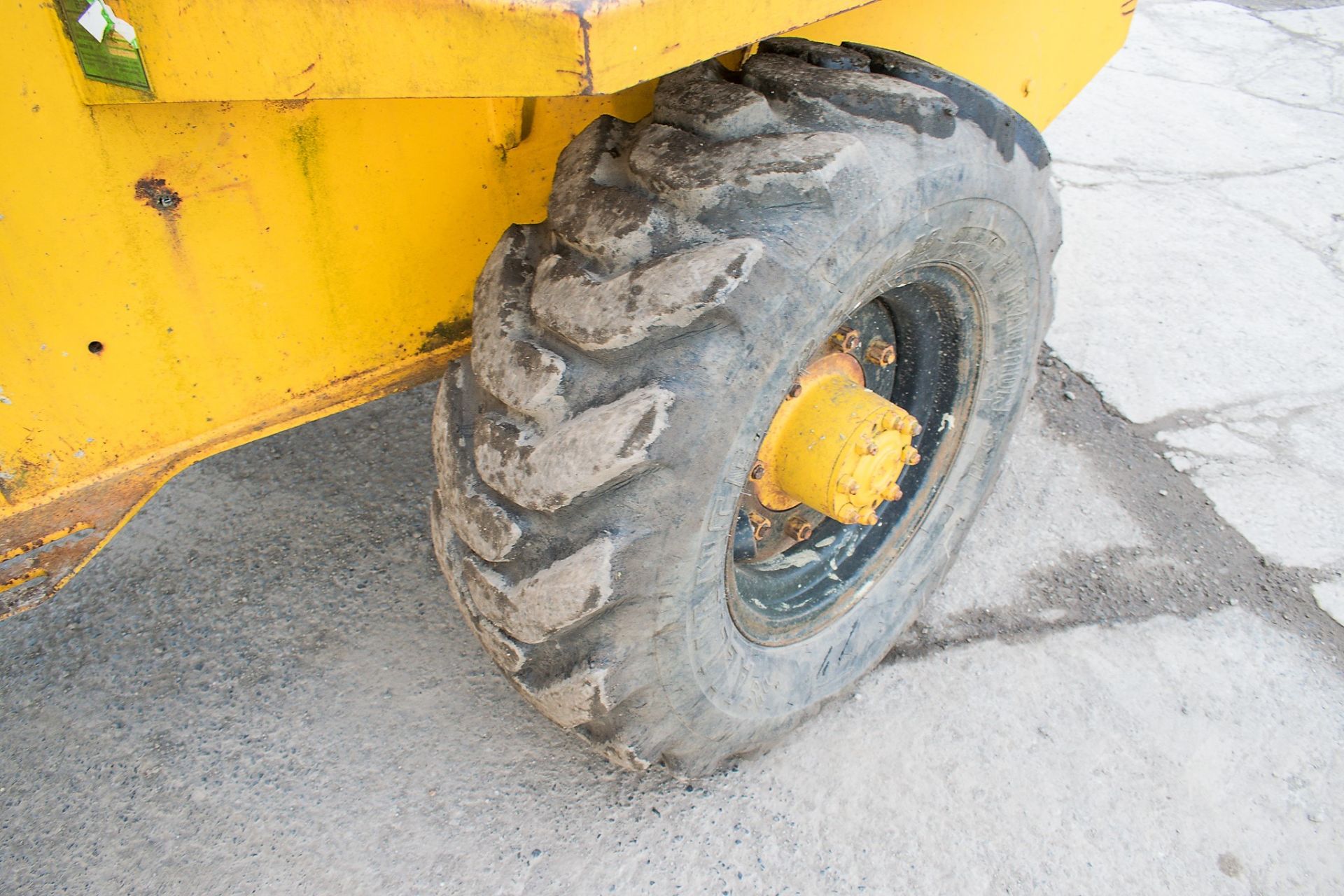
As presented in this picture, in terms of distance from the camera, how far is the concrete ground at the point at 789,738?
1555 mm

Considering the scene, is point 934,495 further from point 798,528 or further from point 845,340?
point 845,340

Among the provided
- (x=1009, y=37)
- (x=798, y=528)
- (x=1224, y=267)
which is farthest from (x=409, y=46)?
(x=1224, y=267)

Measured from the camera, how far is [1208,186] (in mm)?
3590

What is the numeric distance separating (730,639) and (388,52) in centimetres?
88

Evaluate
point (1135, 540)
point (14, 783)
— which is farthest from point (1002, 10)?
point (14, 783)

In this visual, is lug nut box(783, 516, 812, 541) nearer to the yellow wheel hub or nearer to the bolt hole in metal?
the bolt hole in metal

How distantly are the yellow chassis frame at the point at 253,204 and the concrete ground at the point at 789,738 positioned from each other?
0.63 metres

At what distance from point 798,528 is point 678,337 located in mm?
731

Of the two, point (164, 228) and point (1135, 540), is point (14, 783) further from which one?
point (1135, 540)

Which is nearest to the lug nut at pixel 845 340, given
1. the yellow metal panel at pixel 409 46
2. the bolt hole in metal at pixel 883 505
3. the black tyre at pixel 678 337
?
the bolt hole in metal at pixel 883 505

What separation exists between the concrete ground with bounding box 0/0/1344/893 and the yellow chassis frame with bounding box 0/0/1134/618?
0.63m

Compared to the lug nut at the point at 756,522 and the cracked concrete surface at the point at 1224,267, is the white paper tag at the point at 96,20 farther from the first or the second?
the cracked concrete surface at the point at 1224,267

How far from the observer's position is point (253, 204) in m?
1.11

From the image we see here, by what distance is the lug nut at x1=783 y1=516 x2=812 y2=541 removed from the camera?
1775 millimetres
